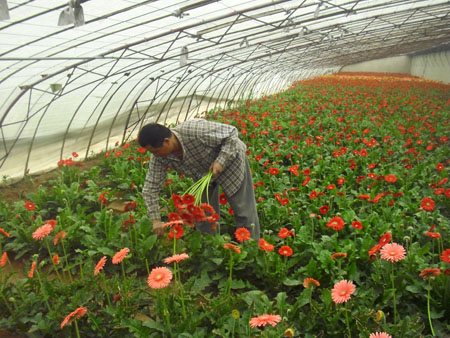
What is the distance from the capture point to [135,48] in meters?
7.09

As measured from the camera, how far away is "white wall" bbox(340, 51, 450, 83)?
26.6 metres

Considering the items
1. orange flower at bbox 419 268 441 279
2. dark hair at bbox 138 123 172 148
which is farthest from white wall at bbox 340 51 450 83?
dark hair at bbox 138 123 172 148

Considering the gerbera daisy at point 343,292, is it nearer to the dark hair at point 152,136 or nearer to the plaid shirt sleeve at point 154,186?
the dark hair at point 152,136

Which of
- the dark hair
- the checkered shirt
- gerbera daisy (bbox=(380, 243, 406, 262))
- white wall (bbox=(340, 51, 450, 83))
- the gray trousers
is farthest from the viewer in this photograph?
white wall (bbox=(340, 51, 450, 83))

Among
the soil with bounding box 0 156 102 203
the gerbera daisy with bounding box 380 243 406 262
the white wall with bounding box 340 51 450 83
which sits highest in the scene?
the gerbera daisy with bounding box 380 243 406 262

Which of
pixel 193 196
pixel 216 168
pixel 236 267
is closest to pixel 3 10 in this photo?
pixel 216 168

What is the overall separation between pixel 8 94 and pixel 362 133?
7.32 m

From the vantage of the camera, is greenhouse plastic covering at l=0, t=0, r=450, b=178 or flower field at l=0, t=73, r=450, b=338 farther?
greenhouse plastic covering at l=0, t=0, r=450, b=178

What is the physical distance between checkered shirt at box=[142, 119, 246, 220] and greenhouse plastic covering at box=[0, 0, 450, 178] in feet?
7.57

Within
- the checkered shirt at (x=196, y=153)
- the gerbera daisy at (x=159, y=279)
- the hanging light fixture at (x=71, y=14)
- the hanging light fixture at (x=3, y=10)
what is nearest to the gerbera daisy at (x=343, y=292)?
the gerbera daisy at (x=159, y=279)

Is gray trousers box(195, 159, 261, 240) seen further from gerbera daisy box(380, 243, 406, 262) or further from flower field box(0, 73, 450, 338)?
gerbera daisy box(380, 243, 406, 262)

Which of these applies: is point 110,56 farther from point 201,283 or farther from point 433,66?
point 433,66

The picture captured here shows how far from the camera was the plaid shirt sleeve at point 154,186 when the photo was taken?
131 inches

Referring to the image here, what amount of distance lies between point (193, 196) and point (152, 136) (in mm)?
610
